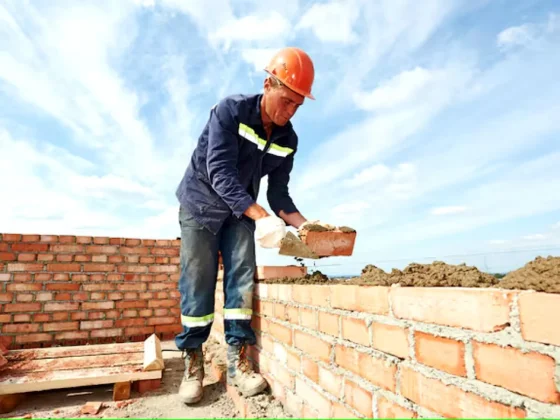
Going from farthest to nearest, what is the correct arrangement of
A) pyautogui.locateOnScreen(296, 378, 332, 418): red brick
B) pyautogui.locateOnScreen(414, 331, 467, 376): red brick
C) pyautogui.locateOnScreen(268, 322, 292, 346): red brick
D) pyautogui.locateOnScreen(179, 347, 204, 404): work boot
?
pyautogui.locateOnScreen(179, 347, 204, 404): work boot
pyautogui.locateOnScreen(268, 322, 292, 346): red brick
pyautogui.locateOnScreen(296, 378, 332, 418): red brick
pyautogui.locateOnScreen(414, 331, 467, 376): red brick

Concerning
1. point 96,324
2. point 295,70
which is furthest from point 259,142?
point 96,324

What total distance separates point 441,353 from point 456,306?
15cm

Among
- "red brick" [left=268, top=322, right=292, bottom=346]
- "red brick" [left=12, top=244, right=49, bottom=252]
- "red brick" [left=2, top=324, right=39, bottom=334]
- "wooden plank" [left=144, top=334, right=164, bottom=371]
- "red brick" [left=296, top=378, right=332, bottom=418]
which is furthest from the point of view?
"red brick" [left=12, top=244, right=49, bottom=252]

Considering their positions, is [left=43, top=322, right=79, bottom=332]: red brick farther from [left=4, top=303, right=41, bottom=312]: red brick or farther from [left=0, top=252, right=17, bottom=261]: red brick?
[left=0, top=252, right=17, bottom=261]: red brick

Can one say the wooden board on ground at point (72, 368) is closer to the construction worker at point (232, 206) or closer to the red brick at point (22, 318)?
the construction worker at point (232, 206)

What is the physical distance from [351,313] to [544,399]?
0.70 m

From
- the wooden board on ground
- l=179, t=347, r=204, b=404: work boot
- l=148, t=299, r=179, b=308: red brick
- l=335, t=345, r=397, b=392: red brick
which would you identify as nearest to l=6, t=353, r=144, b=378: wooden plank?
the wooden board on ground

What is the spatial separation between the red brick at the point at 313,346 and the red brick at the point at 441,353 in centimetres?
54

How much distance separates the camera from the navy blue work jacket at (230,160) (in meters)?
2.16

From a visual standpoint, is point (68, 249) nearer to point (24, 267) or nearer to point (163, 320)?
point (24, 267)

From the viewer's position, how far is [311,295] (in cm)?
172

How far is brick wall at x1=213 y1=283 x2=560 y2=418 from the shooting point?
2.63ft

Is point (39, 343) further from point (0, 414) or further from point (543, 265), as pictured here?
point (543, 265)

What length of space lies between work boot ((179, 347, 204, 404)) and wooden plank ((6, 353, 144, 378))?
2.74ft
